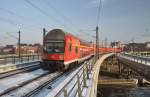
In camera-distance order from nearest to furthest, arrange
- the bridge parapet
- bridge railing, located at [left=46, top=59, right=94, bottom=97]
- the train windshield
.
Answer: bridge railing, located at [left=46, top=59, right=94, bottom=97]
the bridge parapet
the train windshield

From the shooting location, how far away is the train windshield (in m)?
25.0

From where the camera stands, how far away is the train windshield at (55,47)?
82.0 feet

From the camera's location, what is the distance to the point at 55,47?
990 inches

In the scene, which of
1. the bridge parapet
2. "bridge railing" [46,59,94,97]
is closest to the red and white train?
the bridge parapet

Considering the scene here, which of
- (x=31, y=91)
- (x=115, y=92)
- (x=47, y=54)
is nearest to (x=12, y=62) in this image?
(x=47, y=54)

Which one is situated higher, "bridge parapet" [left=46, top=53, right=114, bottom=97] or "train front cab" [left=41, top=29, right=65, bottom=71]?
"train front cab" [left=41, top=29, right=65, bottom=71]

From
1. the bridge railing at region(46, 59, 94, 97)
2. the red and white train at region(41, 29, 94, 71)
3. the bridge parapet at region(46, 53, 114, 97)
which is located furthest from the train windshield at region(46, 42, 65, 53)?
the bridge railing at region(46, 59, 94, 97)

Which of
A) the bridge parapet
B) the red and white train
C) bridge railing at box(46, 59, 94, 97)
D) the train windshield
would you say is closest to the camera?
bridge railing at box(46, 59, 94, 97)

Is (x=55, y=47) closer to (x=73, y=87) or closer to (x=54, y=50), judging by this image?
(x=54, y=50)

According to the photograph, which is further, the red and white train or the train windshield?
the train windshield

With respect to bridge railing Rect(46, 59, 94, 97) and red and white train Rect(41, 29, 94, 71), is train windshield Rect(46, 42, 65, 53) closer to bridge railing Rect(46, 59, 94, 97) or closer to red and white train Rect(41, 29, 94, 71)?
red and white train Rect(41, 29, 94, 71)

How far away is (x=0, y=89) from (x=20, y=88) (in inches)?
41.1

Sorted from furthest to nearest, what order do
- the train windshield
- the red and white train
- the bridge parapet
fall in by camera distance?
1. the train windshield
2. the red and white train
3. the bridge parapet

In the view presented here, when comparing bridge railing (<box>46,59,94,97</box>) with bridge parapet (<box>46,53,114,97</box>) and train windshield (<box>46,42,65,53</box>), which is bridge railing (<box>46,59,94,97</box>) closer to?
bridge parapet (<box>46,53,114,97</box>)
